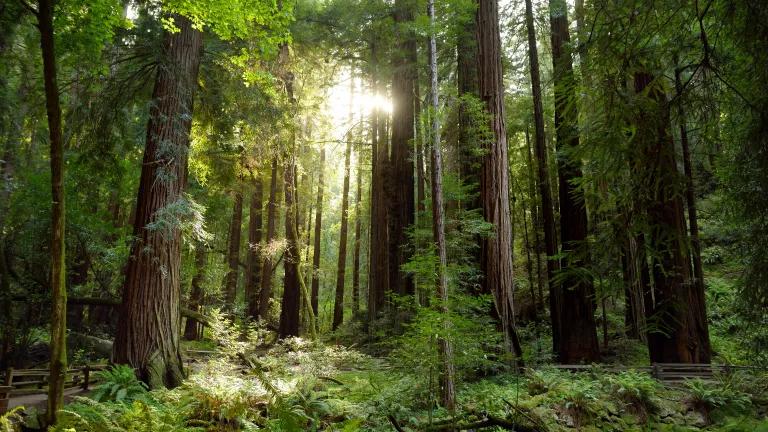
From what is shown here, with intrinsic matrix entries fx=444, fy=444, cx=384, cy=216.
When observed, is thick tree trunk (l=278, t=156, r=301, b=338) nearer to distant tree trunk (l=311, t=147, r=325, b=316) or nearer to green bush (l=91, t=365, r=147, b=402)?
distant tree trunk (l=311, t=147, r=325, b=316)

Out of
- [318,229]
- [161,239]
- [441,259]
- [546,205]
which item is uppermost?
[318,229]

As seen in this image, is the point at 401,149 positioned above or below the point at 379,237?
above

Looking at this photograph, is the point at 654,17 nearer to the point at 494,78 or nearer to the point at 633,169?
the point at 633,169

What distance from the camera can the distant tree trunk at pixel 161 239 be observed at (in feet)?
27.2

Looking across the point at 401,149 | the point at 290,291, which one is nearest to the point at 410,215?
the point at 401,149

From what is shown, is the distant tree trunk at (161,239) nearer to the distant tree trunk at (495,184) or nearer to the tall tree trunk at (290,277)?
the distant tree trunk at (495,184)

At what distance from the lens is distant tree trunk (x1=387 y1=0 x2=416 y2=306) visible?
14367 mm

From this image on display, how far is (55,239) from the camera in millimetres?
4715

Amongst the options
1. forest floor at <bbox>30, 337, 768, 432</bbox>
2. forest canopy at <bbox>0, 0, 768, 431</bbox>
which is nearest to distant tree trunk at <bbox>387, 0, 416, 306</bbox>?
forest canopy at <bbox>0, 0, 768, 431</bbox>

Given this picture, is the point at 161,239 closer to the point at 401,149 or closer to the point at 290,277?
the point at 401,149

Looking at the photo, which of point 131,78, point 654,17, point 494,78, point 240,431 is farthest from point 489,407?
point 131,78

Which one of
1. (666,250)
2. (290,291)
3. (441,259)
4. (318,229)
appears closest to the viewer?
(666,250)

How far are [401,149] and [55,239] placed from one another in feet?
37.0

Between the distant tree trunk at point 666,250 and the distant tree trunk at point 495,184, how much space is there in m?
2.50
